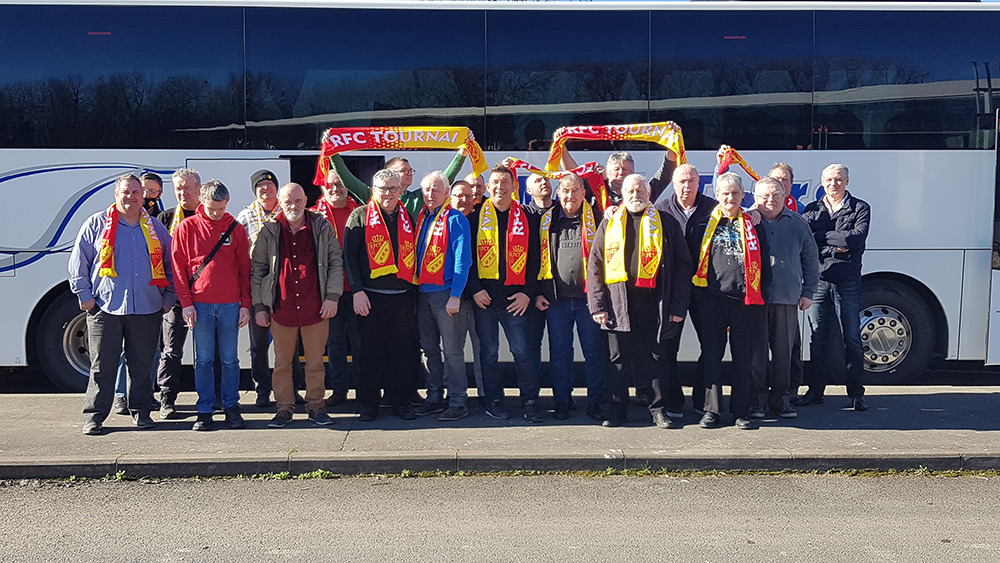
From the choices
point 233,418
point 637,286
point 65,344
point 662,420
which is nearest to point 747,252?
point 637,286

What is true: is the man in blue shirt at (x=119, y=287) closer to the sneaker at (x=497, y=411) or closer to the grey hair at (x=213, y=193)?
the grey hair at (x=213, y=193)

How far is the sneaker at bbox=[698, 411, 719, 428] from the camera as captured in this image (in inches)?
260

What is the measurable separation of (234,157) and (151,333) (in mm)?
2218

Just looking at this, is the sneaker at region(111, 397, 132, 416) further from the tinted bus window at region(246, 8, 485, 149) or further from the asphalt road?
the tinted bus window at region(246, 8, 485, 149)

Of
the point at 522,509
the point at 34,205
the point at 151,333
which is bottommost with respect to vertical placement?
the point at 522,509

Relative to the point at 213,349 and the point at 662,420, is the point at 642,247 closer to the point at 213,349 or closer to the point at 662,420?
the point at 662,420

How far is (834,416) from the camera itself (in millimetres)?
7059

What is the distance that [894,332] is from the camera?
343 inches

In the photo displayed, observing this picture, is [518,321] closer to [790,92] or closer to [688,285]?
[688,285]

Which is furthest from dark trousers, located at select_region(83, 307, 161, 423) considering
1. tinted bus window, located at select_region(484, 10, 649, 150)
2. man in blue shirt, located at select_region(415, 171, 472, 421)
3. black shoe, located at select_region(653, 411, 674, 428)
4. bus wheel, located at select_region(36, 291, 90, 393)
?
black shoe, located at select_region(653, 411, 674, 428)

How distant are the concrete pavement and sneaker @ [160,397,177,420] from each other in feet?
0.31

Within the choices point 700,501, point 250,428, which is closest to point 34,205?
point 250,428

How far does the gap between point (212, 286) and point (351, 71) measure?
274 cm

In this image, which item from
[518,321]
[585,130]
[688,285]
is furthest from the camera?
[585,130]
